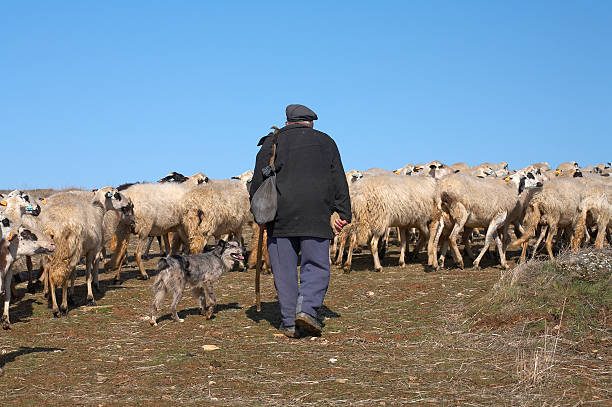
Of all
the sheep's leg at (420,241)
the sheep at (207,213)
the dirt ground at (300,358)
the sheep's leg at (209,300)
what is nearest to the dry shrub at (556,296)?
the dirt ground at (300,358)

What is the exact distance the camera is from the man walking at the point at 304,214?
793 cm

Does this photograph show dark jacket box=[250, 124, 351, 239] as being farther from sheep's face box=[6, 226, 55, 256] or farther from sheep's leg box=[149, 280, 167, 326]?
sheep's face box=[6, 226, 55, 256]

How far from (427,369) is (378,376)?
56 cm

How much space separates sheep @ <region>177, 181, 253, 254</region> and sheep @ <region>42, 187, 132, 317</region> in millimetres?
3569

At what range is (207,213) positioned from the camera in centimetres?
1498

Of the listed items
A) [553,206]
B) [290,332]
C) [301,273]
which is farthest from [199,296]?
[553,206]

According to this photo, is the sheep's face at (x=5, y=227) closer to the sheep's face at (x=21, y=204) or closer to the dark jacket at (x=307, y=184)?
the sheep's face at (x=21, y=204)

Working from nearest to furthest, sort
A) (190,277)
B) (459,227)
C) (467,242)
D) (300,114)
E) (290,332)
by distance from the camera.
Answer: (290,332) → (300,114) → (190,277) → (459,227) → (467,242)

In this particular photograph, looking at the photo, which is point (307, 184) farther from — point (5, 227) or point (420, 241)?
point (420, 241)

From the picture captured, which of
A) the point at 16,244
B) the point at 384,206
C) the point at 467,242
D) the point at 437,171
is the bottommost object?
the point at 467,242

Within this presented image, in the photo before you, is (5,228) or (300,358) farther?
(5,228)

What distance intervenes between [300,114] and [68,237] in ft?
15.0

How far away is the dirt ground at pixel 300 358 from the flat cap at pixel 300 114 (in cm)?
274

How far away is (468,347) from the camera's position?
7438mm
